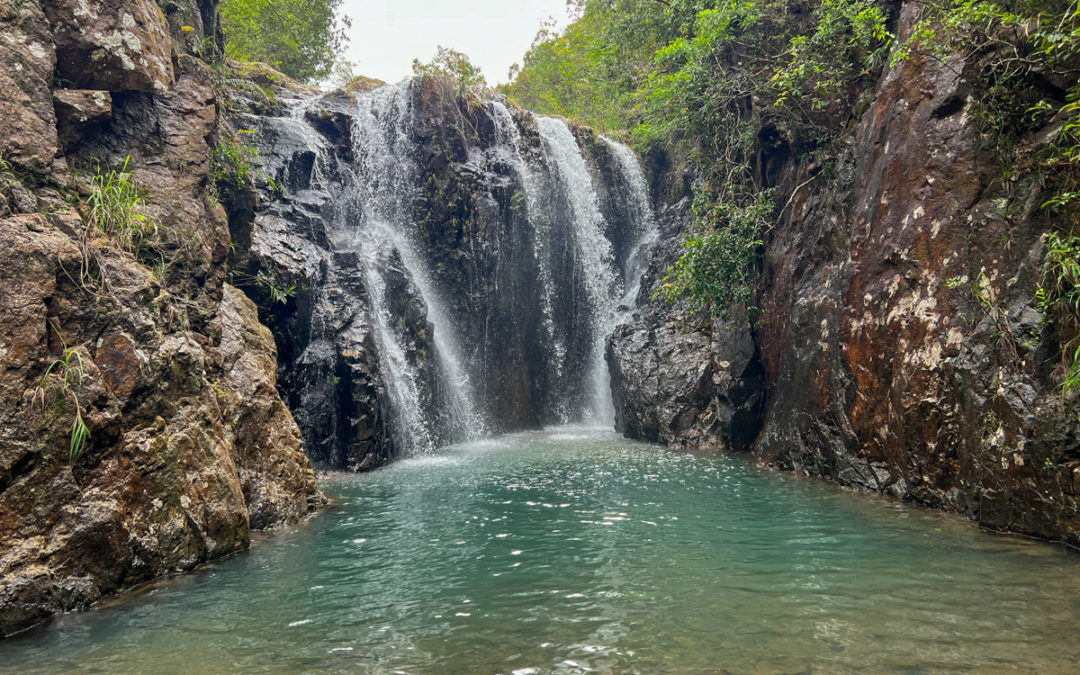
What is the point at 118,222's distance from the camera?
655cm

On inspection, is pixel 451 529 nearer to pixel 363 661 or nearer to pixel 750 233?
pixel 363 661

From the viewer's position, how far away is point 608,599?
4.77 metres

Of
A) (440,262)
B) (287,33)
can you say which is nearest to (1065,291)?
(440,262)

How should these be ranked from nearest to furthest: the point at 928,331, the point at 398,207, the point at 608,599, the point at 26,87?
the point at 608,599
the point at 26,87
the point at 928,331
the point at 398,207

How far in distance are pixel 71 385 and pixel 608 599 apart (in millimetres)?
4790

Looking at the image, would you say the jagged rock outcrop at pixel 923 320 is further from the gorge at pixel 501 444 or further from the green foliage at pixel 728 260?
the green foliage at pixel 728 260

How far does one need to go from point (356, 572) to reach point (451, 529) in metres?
1.60

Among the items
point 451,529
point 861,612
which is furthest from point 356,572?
point 861,612

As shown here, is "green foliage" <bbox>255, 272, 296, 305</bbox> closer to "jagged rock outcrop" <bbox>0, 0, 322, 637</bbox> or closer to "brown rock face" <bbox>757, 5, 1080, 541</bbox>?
"jagged rock outcrop" <bbox>0, 0, 322, 637</bbox>

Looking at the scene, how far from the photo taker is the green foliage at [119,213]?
6410 mm

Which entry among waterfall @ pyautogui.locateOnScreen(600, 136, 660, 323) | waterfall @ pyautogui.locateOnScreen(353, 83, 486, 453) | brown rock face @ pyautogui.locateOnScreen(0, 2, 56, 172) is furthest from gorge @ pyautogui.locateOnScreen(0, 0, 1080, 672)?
waterfall @ pyautogui.locateOnScreen(600, 136, 660, 323)

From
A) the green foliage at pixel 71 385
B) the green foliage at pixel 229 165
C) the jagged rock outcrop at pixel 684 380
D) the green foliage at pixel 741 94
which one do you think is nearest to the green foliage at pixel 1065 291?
the green foliage at pixel 741 94

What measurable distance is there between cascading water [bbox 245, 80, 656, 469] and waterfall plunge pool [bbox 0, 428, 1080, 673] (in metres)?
5.33

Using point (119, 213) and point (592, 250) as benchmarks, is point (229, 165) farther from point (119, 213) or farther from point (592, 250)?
point (592, 250)
